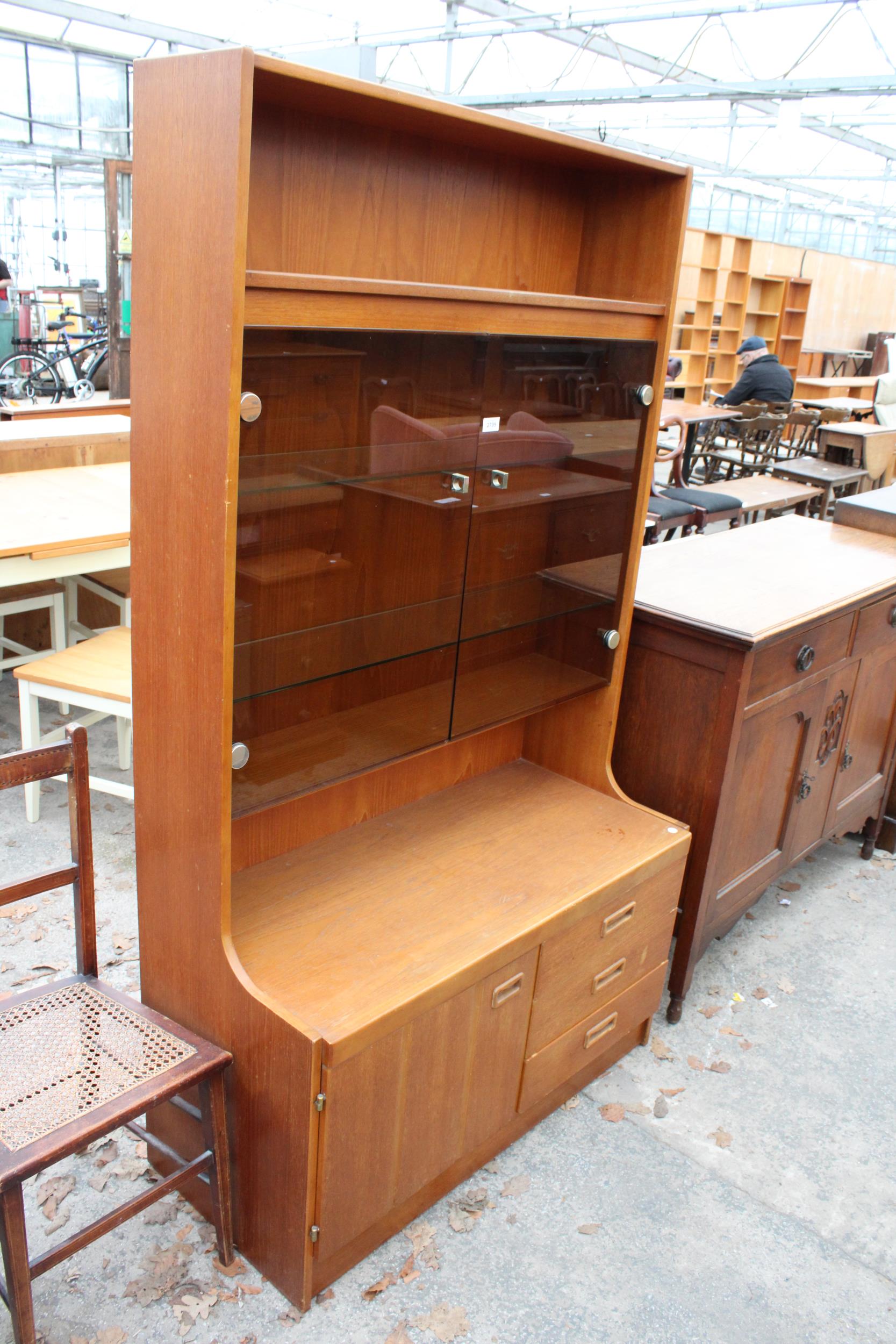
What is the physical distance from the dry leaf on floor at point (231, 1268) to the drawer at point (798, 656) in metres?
1.60

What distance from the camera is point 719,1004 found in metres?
2.73

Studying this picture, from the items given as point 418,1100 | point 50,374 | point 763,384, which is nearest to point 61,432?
point 418,1100

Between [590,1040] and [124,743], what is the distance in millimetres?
1986

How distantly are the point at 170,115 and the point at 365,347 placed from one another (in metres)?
0.41

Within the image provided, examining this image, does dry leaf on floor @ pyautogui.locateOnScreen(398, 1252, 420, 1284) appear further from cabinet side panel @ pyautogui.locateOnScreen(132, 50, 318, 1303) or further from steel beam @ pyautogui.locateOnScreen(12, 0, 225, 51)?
steel beam @ pyautogui.locateOnScreen(12, 0, 225, 51)

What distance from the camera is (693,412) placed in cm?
803

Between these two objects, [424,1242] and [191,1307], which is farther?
[424,1242]

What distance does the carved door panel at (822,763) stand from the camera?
111 inches

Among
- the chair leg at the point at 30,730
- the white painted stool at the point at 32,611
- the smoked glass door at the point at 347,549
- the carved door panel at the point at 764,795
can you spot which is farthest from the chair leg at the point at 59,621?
the carved door panel at the point at 764,795

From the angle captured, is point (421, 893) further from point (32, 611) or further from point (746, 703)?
point (32, 611)

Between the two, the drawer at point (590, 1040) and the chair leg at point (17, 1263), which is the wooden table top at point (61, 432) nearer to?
the drawer at point (590, 1040)

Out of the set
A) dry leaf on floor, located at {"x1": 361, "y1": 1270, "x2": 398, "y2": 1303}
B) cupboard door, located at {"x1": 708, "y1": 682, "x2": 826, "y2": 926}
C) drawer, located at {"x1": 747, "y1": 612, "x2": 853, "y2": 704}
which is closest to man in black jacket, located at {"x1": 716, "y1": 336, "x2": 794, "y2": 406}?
drawer, located at {"x1": 747, "y1": 612, "x2": 853, "y2": 704}

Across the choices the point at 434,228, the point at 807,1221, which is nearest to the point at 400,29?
the point at 434,228

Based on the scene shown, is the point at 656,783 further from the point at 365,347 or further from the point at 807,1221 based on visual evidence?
the point at 365,347
